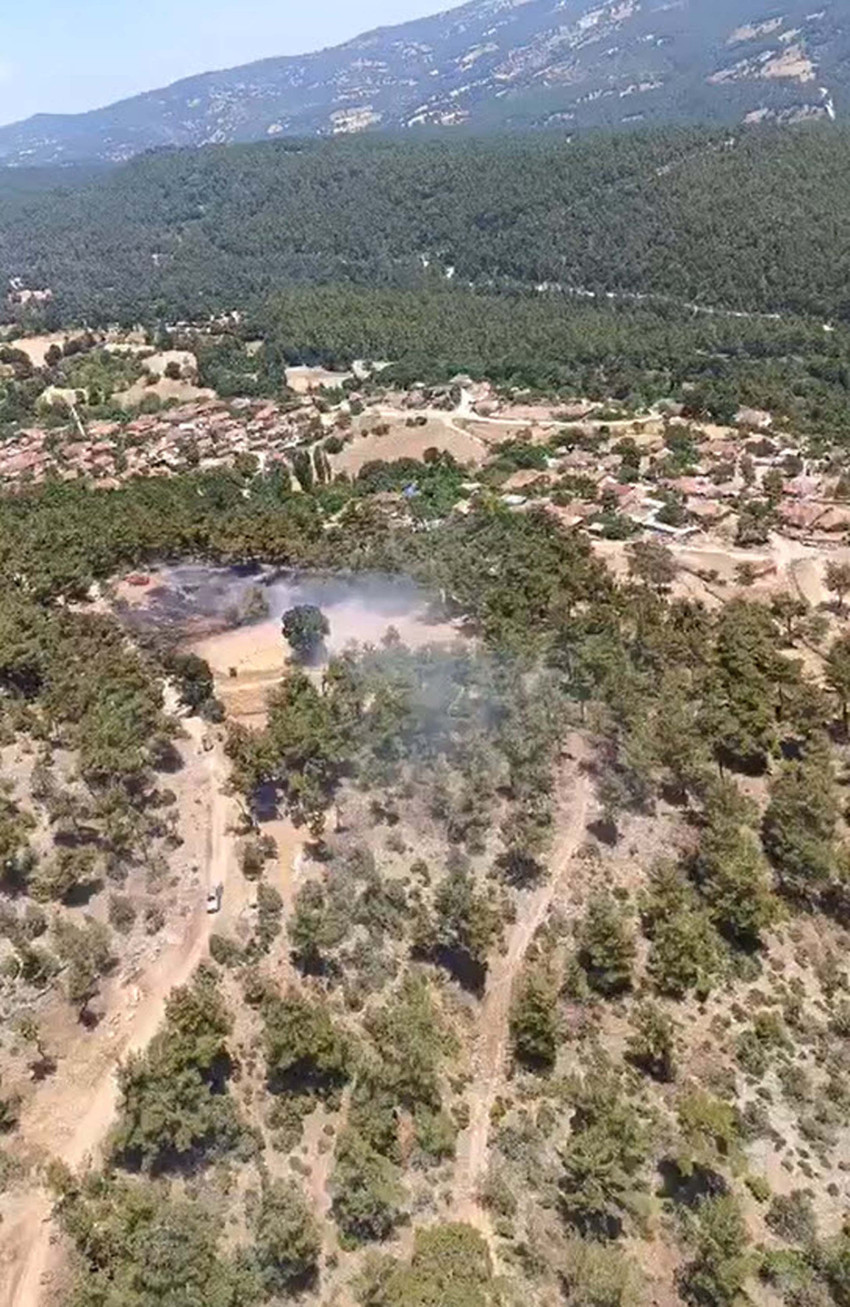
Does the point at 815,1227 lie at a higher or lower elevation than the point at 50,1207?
lower

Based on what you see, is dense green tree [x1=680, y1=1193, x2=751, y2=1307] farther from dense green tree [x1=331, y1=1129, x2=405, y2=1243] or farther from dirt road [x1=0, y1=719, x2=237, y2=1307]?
dirt road [x1=0, y1=719, x2=237, y2=1307]

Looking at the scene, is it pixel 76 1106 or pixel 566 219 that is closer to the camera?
pixel 76 1106

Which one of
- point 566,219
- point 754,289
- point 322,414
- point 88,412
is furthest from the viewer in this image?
point 566,219

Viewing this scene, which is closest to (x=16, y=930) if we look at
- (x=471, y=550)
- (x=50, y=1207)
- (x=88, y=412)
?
(x=50, y=1207)

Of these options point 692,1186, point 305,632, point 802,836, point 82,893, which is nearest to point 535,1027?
point 692,1186

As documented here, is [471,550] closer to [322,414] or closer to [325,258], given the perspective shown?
[322,414]

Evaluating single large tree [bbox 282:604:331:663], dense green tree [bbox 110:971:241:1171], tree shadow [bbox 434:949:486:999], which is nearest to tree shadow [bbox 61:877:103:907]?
dense green tree [bbox 110:971:241:1171]

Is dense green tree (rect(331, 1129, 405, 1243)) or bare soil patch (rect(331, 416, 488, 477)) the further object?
bare soil patch (rect(331, 416, 488, 477))
